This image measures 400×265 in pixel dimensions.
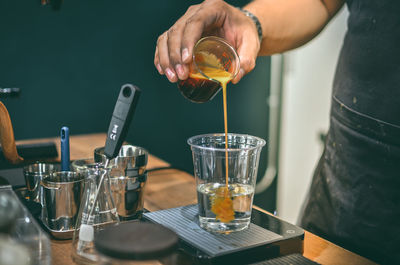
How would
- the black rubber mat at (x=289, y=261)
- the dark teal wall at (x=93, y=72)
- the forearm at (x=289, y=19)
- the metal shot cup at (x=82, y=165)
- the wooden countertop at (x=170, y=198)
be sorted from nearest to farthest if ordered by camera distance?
the black rubber mat at (x=289, y=261) < the wooden countertop at (x=170, y=198) < the metal shot cup at (x=82, y=165) < the forearm at (x=289, y=19) < the dark teal wall at (x=93, y=72)

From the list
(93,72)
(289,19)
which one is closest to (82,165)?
(289,19)

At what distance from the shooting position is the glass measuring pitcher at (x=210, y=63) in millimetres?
1069

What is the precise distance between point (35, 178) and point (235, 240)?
54 centimetres

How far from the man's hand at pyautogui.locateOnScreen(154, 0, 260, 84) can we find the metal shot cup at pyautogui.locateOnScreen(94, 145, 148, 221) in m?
0.24

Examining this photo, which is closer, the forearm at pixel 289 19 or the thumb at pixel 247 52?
the thumb at pixel 247 52

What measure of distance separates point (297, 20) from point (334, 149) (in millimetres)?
481

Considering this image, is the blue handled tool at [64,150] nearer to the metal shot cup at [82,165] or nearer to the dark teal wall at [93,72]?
the metal shot cup at [82,165]

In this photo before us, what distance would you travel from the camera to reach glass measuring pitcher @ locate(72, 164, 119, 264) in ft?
2.77

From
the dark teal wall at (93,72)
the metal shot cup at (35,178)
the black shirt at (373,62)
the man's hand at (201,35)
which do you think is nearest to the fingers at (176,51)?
the man's hand at (201,35)

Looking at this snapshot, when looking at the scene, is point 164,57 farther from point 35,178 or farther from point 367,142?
point 367,142

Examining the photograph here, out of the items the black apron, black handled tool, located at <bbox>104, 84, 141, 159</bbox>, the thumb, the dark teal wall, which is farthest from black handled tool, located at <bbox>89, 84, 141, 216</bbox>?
the dark teal wall

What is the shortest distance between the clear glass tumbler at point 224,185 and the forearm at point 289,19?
0.70m

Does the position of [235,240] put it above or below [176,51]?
below

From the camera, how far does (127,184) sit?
3.39ft
